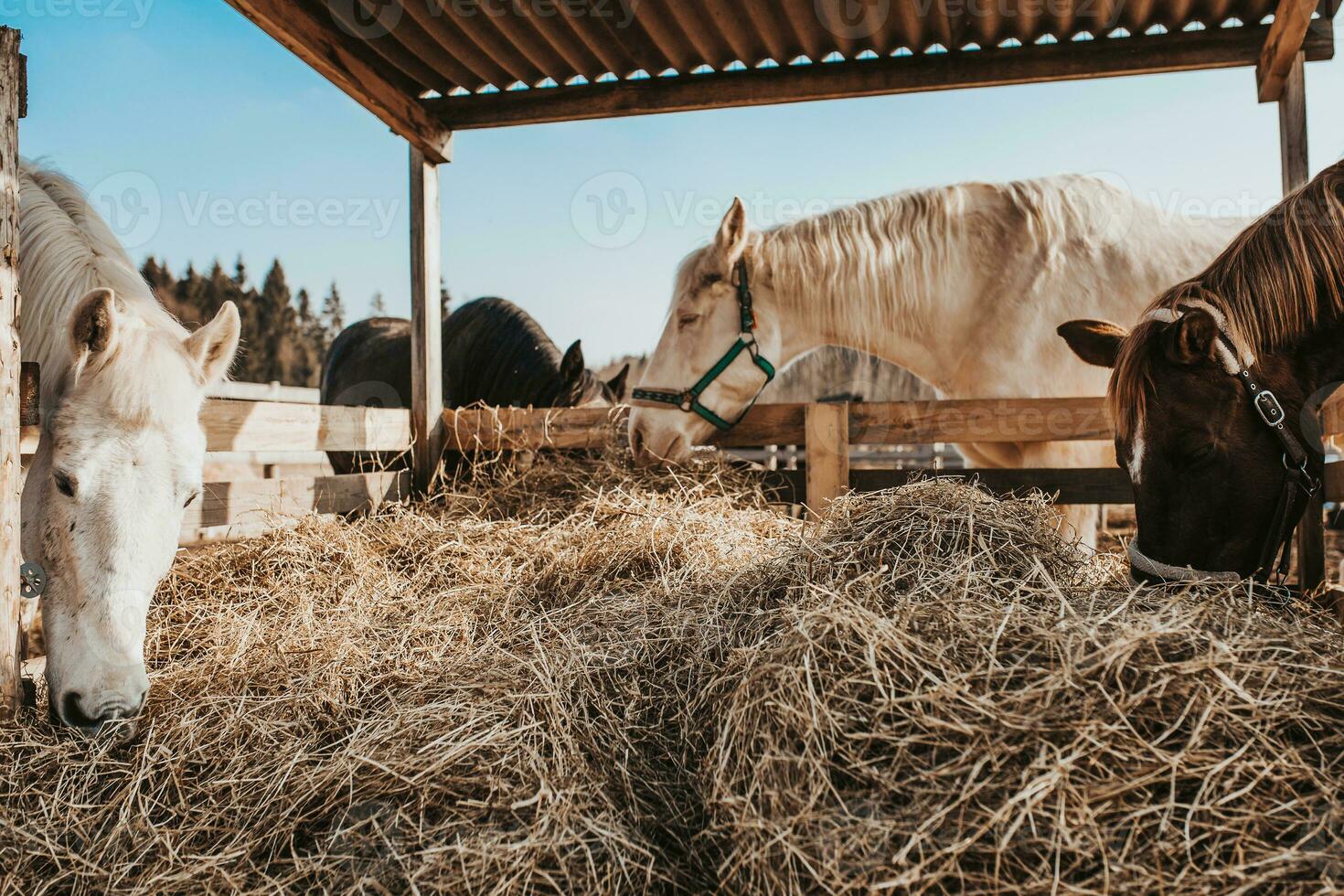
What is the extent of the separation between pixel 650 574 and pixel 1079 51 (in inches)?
115

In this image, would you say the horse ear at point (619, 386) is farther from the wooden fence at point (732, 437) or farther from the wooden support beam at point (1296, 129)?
the wooden support beam at point (1296, 129)

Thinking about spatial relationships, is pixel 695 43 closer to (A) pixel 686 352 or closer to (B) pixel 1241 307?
(A) pixel 686 352

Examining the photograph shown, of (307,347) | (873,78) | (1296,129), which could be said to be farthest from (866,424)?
(307,347)

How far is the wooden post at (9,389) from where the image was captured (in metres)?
1.73

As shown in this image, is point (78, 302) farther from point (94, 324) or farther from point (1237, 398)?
point (1237, 398)

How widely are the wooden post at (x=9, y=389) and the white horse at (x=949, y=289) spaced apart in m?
2.26

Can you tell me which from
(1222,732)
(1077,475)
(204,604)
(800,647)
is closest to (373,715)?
(800,647)

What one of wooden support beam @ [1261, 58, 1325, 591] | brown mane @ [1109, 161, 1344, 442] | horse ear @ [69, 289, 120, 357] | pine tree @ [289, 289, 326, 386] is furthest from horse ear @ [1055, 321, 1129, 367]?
pine tree @ [289, 289, 326, 386]

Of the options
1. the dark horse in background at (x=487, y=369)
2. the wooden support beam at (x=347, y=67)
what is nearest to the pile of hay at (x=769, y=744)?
the wooden support beam at (x=347, y=67)

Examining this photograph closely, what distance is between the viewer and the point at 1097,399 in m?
3.14

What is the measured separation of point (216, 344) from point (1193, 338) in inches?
98.8

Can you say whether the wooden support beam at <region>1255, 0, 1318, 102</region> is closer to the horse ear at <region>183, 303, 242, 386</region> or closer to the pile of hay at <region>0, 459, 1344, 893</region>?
the pile of hay at <region>0, 459, 1344, 893</region>

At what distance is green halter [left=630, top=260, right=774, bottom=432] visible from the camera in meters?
3.57

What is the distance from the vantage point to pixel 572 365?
4.59m
